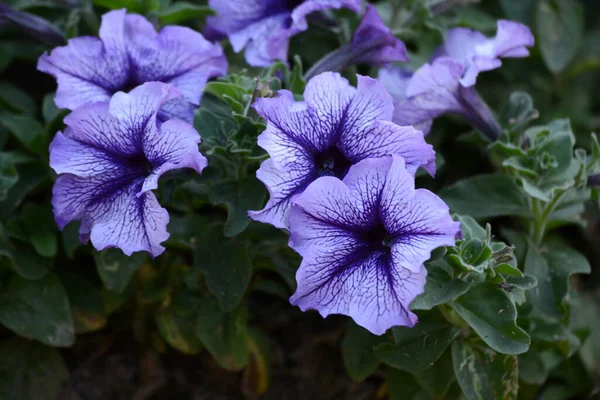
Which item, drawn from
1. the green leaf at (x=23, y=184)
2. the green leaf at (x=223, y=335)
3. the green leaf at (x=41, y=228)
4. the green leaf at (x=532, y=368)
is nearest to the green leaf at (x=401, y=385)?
the green leaf at (x=532, y=368)

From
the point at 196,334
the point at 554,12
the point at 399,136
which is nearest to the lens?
the point at 399,136

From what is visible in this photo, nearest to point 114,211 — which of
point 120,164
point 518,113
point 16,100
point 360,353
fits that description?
point 120,164

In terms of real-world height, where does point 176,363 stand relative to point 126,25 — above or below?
below

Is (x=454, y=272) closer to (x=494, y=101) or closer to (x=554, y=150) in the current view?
(x=554, y=150)

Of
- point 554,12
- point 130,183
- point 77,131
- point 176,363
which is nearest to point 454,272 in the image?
point 130,183

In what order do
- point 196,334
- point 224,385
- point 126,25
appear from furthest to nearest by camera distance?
point 224,385 < point 196,334 < point 126,25

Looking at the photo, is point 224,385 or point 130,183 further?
point 224,385

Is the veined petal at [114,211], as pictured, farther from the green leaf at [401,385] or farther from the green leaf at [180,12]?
the green leaf at [401,385]

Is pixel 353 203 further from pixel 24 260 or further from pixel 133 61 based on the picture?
pixel 24 260
